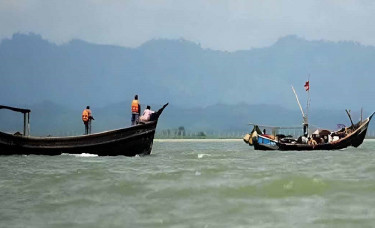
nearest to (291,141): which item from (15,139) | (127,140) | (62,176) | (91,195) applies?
(127,140)

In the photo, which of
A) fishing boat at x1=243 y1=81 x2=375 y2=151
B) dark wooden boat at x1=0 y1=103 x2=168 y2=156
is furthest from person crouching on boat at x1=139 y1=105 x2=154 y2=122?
fishing boat at x1=243 y1=81 x2=375 y2=151

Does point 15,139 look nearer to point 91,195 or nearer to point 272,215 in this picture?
point 91,195

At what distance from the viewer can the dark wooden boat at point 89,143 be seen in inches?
955

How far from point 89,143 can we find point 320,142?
908 inches

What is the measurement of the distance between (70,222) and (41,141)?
17.9 metres

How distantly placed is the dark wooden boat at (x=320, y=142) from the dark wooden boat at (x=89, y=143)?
59.1ft

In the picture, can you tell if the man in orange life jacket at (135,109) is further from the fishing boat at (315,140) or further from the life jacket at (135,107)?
the fishing boat at (315,140)

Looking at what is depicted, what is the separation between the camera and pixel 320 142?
1661 inches

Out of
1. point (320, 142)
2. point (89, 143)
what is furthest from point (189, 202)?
point (320, 142)

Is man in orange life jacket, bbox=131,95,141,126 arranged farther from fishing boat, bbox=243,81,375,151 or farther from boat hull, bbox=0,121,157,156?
fishing boat, bbox=243,81,375,151

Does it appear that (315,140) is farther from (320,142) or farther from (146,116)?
(146,116)

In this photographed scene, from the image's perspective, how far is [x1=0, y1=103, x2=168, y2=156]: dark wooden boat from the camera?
2425 cm

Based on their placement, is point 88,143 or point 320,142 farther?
point 320,142

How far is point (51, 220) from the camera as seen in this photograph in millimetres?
7590
